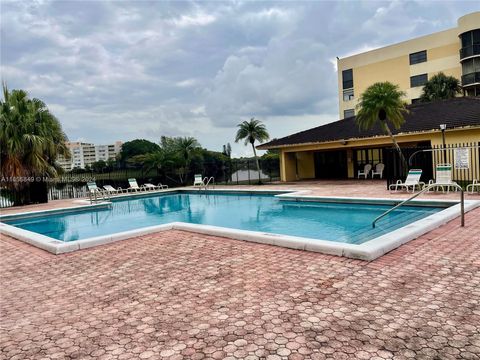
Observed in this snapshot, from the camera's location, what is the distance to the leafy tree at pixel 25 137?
17109 mm

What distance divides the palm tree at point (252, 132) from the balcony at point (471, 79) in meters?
22.8

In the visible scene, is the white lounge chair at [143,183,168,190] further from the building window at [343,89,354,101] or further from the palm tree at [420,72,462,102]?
the building window at [343,89,354,101]

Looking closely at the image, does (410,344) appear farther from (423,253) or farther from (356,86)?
(356,86)

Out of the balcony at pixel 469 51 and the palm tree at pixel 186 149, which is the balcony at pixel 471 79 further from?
the palm tree at pixel 186 149

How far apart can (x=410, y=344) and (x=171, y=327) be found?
215cm

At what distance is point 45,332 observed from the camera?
3.76 meters

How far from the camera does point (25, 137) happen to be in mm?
17234

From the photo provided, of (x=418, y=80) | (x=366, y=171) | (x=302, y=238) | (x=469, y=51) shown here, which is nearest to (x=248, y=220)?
(x=302, y=238)

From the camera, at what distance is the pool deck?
3.15 m

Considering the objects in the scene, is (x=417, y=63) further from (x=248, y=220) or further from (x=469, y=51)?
(x=248, y=220)

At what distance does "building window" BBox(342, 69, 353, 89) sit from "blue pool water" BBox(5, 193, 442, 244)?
103ft

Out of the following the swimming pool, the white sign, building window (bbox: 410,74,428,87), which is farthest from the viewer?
building window (bbox: 410,74,428,87)

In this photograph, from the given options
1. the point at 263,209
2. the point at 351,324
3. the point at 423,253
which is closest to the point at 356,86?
the point at 263,209

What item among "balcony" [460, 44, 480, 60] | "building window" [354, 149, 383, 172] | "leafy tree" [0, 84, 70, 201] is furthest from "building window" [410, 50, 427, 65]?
"leafy tree" [0, 84, 70, 201]
